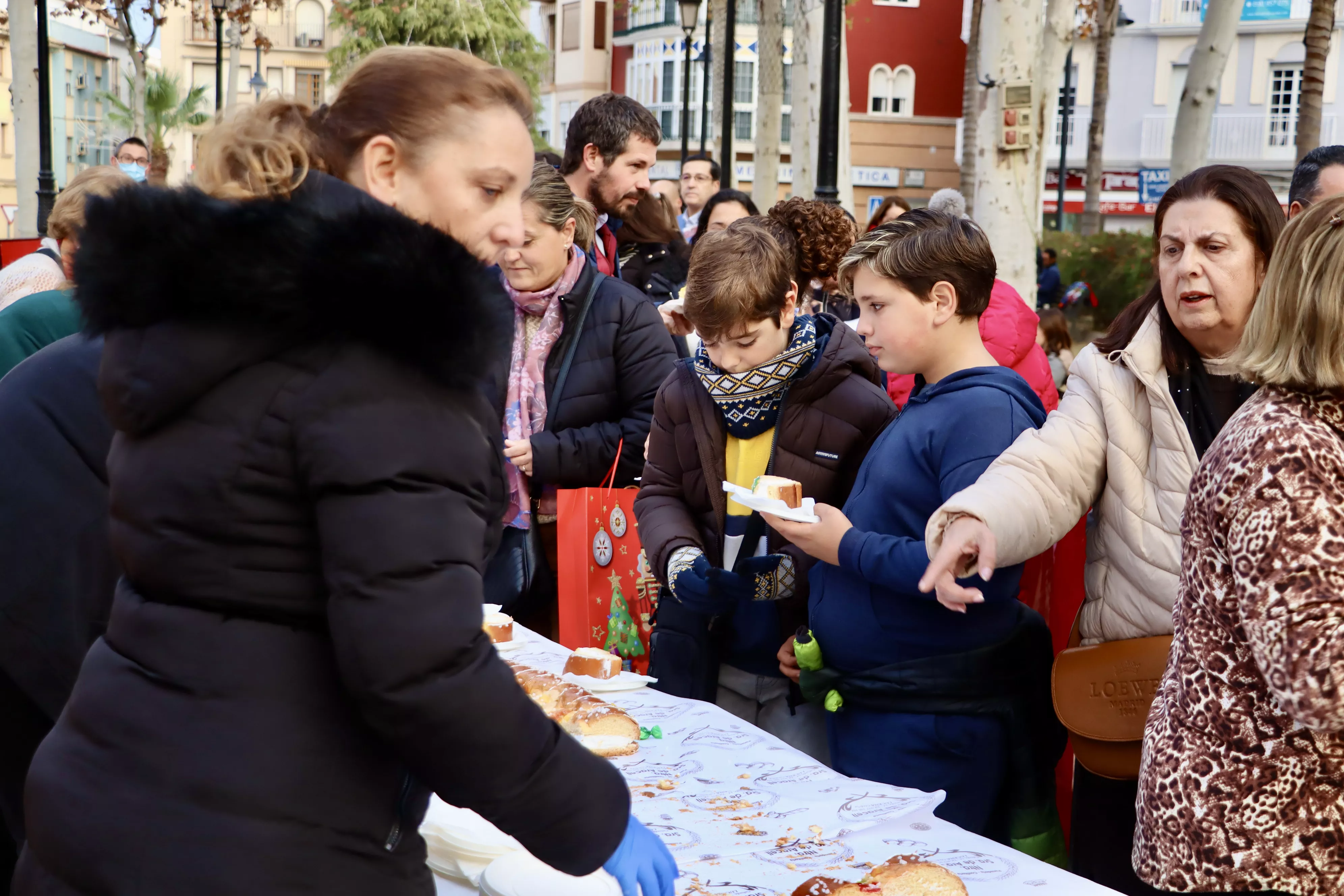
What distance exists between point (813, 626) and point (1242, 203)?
135 cm

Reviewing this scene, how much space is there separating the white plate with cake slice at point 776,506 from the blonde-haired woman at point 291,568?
1.46 m

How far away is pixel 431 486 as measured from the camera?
4.98 feet

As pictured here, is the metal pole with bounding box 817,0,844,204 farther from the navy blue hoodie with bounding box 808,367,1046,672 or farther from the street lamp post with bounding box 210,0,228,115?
the street lamp post with bounding box 210,0,228,115

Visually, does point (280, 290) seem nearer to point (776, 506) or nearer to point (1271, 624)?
point (1271, 624)

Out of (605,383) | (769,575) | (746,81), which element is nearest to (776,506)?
A: (769,575)

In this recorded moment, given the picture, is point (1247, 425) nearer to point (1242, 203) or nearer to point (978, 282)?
point (1242, 203)

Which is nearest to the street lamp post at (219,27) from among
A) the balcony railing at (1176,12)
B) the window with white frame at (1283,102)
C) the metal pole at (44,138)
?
the metal pole at (44,138)

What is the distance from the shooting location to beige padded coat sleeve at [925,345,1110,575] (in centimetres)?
278

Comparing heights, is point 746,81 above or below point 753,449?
above

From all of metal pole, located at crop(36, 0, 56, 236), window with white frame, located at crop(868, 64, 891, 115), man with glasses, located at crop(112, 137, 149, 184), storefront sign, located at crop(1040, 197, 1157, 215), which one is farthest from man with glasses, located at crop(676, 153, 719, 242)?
storefront sign, located at crop(1040, 197, 1157, 215)

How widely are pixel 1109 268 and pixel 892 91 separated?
26.9 metres

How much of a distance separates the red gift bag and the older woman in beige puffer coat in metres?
1.59

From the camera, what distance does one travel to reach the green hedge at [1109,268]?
20312 millimetres

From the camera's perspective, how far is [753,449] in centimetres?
367
